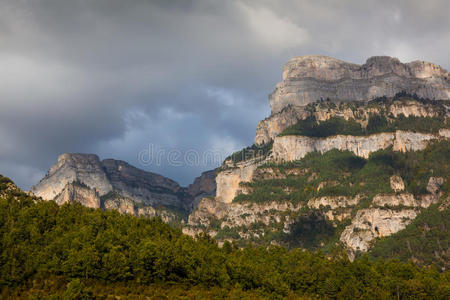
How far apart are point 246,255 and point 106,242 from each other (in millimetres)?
49755

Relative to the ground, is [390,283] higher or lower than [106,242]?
lower

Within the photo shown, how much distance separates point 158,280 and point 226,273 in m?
17.6

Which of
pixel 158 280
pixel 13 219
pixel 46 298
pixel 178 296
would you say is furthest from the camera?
pixel 13 219

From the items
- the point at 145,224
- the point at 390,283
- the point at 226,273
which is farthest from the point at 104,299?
the point at 390,283

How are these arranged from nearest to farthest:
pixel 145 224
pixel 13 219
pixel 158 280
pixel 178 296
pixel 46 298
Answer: pixel 46 298 < pixel 178 296 < pixel 158 280 < pixel 13 219 < pixel 145 224

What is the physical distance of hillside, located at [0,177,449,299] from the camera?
125 meters

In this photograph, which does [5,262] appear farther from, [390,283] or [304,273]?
[390,283]

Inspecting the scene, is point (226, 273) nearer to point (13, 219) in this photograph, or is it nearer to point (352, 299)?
point (352, 299)

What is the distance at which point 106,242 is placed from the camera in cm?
14100

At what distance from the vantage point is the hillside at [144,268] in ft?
411

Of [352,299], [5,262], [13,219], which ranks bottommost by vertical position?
[352,299]

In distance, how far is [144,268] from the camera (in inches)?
5349

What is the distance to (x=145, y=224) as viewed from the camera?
571ft

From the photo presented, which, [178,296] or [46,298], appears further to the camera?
[178,296]
